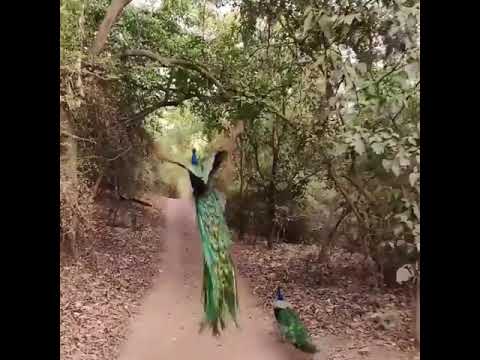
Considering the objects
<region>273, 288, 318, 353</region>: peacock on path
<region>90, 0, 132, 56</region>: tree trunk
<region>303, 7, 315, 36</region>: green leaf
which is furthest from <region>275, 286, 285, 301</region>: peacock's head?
<region>90, 0, 132, 56</region>: tree trunk

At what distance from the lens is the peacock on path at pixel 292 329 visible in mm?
1746

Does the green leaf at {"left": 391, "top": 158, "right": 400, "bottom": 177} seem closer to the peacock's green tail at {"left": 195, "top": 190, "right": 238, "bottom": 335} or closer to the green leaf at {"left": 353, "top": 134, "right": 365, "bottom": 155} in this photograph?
the green leaf at {"left": 353, "top": 134, "right": 365, "bottom": 155}

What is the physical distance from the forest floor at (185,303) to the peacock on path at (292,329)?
22 mm

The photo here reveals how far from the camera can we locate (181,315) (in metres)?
1.83

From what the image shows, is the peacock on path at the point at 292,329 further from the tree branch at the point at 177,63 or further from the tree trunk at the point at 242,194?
the tree branch at the point at 177,63

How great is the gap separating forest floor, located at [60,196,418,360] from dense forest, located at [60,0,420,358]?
0.14 feet

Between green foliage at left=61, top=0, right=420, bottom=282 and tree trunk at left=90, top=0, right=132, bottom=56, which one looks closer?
green foliage at left=61, top=0, right=420, bottom=282

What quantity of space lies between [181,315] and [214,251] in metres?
0.23

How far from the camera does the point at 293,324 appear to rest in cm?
175

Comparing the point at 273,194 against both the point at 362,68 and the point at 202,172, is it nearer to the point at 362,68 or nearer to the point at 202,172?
the point at 202,172

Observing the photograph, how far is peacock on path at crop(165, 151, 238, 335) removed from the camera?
1.81 meters

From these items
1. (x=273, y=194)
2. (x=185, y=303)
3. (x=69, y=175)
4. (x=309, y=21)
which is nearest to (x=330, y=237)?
(x=273, y=194)

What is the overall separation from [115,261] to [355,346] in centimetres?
79
